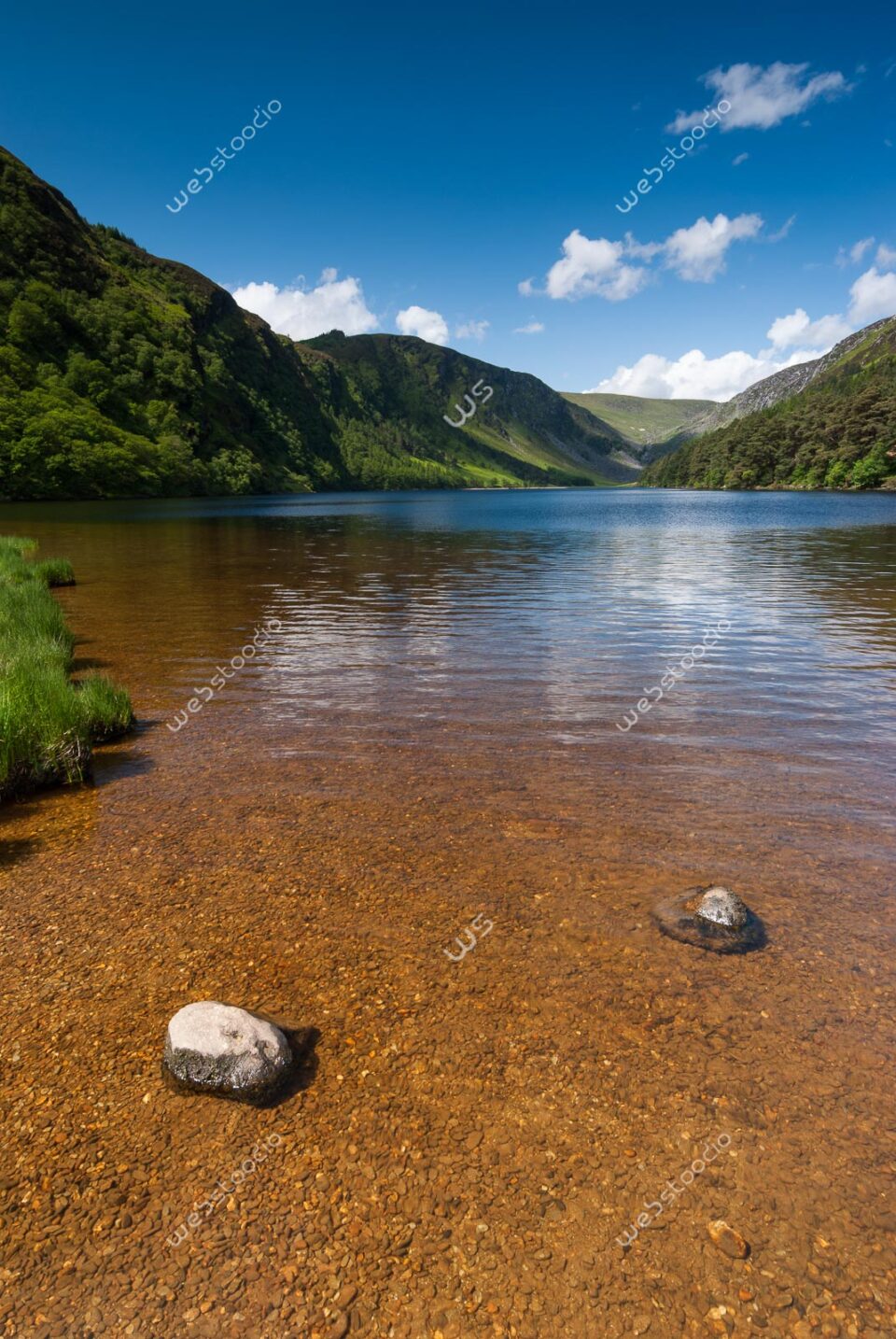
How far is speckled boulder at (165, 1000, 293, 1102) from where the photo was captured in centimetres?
541

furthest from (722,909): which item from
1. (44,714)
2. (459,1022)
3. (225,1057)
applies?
(44,714)

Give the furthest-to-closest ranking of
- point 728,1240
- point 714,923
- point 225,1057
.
Result: point 714,923 < point 225,1057 < point 728,1240

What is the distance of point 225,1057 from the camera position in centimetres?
544

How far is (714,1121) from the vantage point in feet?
17.2

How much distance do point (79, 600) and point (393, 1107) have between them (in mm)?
30922

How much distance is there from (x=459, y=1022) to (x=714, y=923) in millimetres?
3085

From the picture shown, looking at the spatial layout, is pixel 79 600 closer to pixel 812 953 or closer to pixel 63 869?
pixel 63 869

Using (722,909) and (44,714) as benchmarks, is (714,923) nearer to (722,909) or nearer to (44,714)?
(722,909)

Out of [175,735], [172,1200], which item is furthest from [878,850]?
[175,735]

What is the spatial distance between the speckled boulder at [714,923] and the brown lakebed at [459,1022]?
0.16m

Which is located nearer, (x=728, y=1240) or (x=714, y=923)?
(x=728, y=1240)

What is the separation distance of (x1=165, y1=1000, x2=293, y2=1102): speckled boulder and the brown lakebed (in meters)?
0.19

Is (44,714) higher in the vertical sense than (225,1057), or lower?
higher

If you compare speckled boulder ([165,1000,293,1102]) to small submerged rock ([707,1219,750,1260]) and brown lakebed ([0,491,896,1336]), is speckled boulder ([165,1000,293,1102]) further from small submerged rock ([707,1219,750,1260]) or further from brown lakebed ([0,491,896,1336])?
small submerged rock ([707,1219,750,1260])
